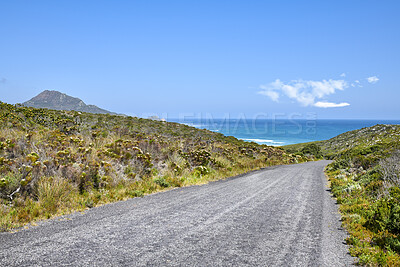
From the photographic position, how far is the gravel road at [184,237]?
4328 millimetres

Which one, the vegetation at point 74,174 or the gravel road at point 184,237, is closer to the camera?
the gravel road at point 184,237

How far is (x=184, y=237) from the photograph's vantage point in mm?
5367

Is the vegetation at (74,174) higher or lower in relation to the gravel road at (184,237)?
higher

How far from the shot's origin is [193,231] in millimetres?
5746

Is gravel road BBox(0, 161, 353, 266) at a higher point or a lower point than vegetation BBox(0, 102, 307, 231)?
lower

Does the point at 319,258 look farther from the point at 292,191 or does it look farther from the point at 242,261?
the point at 292,191

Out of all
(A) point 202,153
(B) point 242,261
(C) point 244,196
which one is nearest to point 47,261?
(B) point 242,261

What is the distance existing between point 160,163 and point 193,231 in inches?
325

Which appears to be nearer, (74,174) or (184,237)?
(184,237)

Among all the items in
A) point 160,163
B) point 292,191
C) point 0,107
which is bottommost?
point 292,191

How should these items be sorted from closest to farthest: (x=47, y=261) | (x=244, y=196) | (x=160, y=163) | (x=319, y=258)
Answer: (x=47, y=261)
(x=319, y=258)
(x=244, y=196)
(x=160, y=163)

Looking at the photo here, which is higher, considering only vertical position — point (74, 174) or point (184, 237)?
point (74, 174)

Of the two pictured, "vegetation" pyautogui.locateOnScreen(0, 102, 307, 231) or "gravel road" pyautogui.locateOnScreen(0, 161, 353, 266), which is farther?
"vegetation" pyautogui.locateOnScreen(0, 102, 307, 231)

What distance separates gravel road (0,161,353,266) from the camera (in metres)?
4.33
